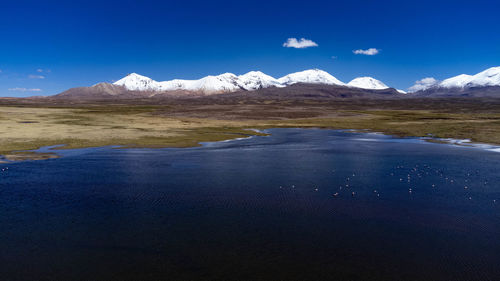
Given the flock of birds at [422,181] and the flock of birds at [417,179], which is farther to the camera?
the flock of birds at [417,179]

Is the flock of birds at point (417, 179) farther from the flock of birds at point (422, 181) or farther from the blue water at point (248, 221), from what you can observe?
the blue water at point (248, 221)

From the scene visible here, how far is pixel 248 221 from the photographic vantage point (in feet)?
71.5

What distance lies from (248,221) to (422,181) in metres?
19.0

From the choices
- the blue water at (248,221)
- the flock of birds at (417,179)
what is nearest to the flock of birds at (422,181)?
the flock of birds at (417,179)

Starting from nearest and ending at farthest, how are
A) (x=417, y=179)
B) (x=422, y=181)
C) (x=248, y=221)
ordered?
(x=248, y=221) → (x=422, y=181) → (x=417, y=179)

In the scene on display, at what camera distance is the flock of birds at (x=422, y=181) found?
29.4 m

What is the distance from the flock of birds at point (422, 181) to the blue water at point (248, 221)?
113 mm

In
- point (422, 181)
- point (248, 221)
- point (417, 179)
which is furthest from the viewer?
point (417, 179)

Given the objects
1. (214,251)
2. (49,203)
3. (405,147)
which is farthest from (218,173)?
(405,147)

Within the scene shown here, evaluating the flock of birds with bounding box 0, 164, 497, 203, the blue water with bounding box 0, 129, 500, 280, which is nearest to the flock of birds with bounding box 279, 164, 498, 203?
the flock of birds with bounding box 0, 164, 497, 203

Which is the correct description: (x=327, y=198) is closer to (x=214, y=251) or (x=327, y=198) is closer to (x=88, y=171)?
(x=214, y=251)

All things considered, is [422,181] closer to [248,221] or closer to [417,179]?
[417,179]

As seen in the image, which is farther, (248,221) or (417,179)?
(417,179)

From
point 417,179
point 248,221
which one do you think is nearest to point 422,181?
point 417,179
